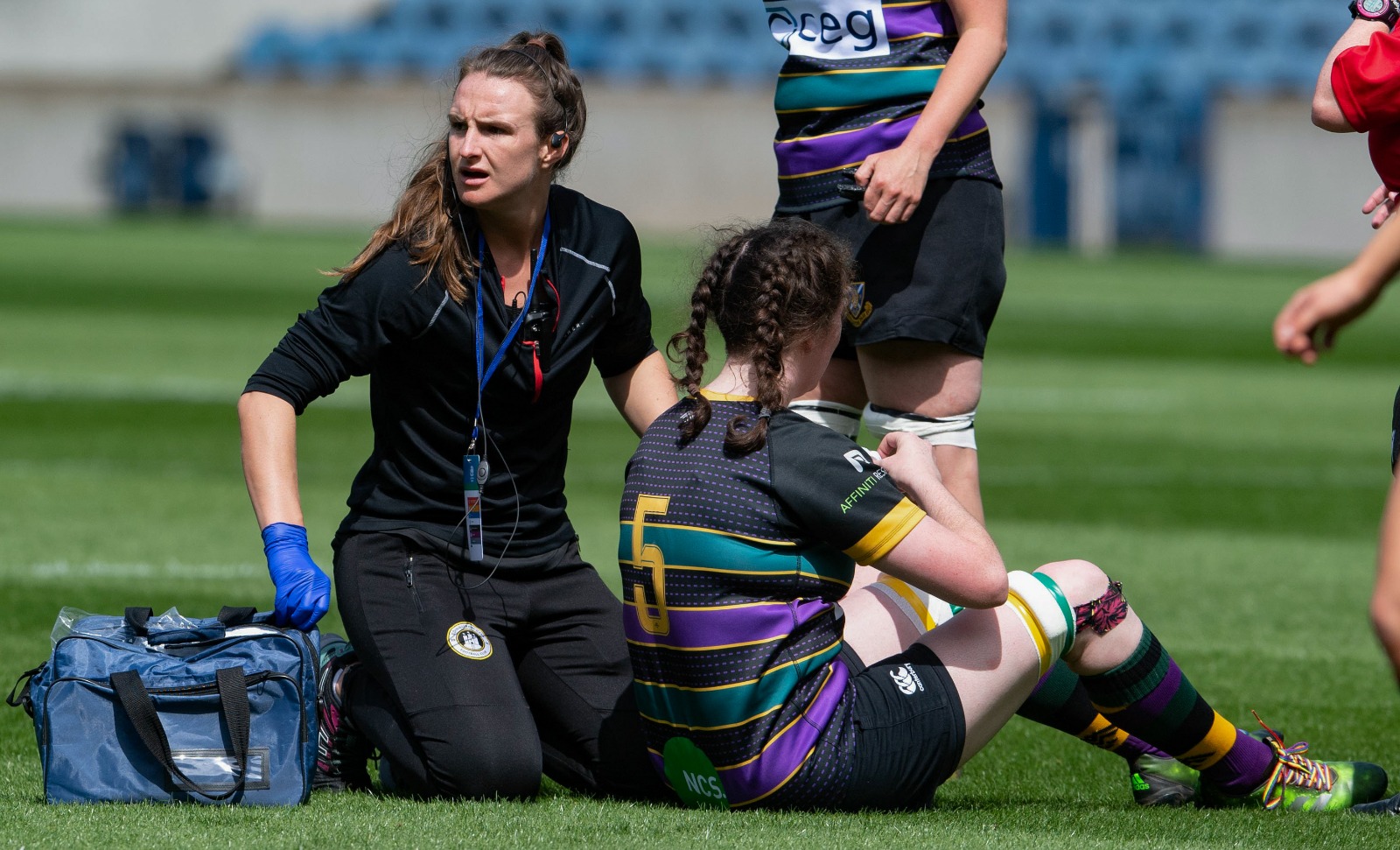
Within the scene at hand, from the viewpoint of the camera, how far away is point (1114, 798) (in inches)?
156

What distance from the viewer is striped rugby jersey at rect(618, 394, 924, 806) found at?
10.9 ft

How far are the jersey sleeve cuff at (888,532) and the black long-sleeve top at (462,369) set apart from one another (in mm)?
1002

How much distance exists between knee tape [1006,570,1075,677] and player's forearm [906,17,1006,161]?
3.43ft

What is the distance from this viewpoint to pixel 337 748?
13.0ft

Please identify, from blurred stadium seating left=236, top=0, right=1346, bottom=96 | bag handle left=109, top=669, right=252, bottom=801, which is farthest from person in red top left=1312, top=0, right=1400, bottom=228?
blurred stadium seating left=236, top=0, right=1346, bottom=96

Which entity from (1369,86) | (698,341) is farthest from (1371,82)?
(698,341)

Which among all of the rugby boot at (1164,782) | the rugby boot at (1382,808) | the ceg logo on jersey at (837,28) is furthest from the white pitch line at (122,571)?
the rugby boot at (1382,808)

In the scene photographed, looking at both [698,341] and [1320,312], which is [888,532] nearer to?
[698,341]

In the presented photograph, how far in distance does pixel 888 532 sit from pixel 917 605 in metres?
0.62

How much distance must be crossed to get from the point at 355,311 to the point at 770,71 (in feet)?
106

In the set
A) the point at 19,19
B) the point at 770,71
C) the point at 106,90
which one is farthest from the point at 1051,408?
the point at 19,19

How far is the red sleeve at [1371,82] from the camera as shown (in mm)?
3223

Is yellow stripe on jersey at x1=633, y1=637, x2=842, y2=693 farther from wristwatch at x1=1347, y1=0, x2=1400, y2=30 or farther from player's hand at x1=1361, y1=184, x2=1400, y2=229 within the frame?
wristwatch at x1=1347, y1=0, x2=1400, y2=30

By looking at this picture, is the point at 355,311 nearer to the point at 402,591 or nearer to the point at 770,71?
the point at 402,591
